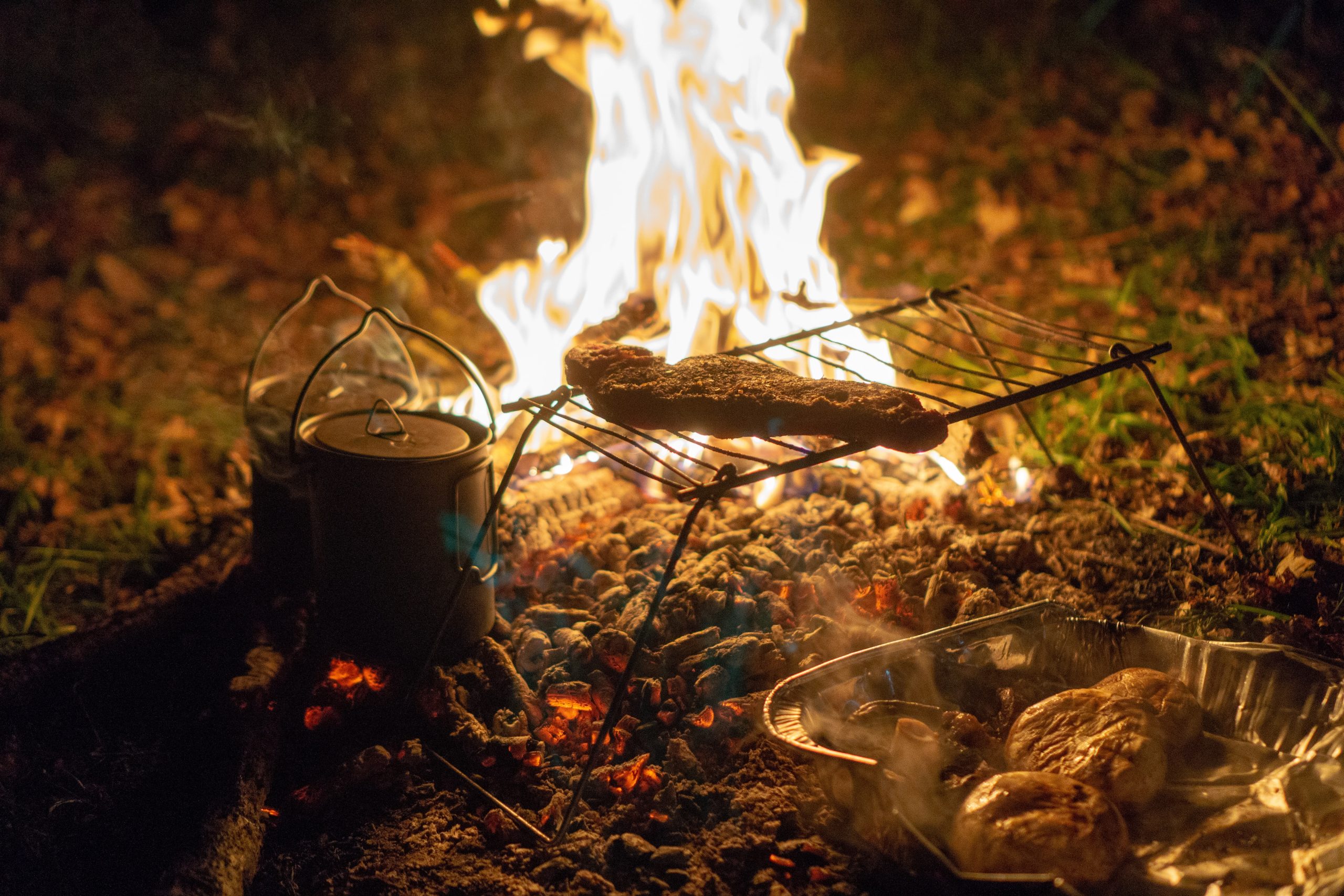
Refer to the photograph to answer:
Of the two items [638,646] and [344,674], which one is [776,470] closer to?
[638,646]

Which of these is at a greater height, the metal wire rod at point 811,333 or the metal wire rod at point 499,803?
the metal wire rod at point 811,333

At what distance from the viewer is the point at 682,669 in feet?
9.62

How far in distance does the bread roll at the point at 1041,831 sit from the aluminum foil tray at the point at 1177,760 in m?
0.07

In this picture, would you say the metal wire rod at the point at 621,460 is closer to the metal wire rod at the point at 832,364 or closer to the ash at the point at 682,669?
the metal wire rod at the point at 832,364

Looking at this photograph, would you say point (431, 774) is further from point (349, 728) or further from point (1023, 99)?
point (1023, 99)

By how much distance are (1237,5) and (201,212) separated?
819 cm

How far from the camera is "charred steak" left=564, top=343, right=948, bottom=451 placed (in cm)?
231

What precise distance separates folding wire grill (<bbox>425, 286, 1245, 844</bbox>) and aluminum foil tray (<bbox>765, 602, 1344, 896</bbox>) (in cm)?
56

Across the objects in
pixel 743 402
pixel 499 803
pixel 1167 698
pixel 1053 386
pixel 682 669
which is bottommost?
pixel 499 803

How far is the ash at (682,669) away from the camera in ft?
7.91

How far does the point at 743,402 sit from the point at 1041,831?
1.20m

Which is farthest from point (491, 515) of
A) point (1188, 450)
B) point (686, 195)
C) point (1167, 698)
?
point (686, 195)

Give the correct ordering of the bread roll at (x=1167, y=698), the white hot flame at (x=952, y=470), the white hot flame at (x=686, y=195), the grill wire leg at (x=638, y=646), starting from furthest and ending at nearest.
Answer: the white hot flame at (x=686, y=195)
the white hot flame at (x=952, y=470)
the bread roll at (x=1167, y=698)
the grill wire leg at (x=638, y=646)

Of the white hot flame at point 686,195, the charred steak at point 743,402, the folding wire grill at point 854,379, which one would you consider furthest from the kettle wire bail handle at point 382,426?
the white hot flame at point 686,195
